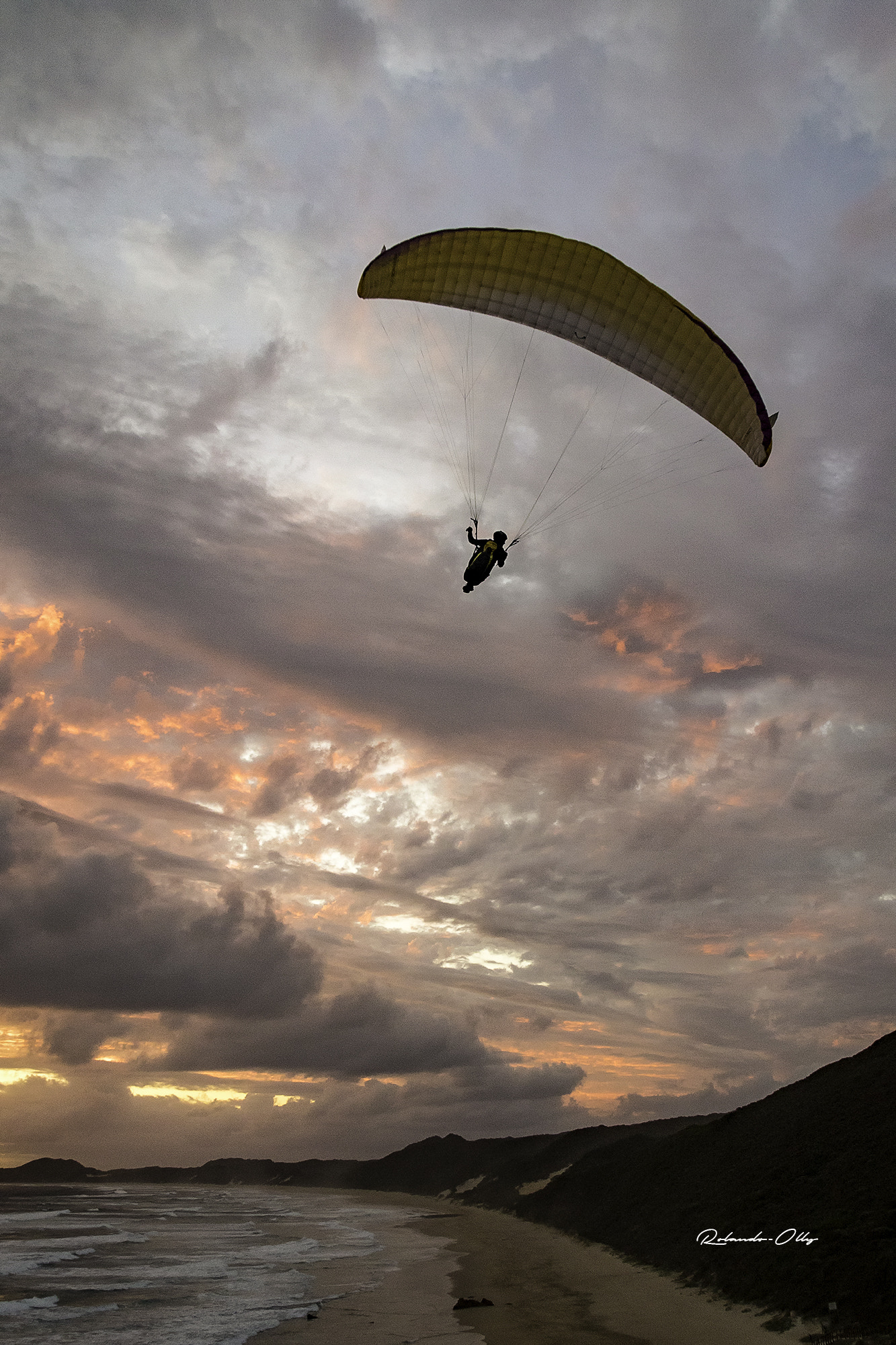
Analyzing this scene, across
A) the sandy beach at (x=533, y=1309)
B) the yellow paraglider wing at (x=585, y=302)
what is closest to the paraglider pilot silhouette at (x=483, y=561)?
the yellow paraglider wing at (x=585, y=302)

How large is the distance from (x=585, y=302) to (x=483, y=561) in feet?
21.6

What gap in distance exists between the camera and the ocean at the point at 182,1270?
75.6 feet

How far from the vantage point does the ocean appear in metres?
23.0

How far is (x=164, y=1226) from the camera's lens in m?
61.8

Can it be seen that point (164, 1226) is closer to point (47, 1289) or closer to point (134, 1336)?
point (47, 1289)

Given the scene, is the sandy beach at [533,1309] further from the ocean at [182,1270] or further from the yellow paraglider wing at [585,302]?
the yellow paraglider wing at [585,302]

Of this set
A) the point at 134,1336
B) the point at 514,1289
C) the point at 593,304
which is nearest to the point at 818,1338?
the point at 514,1289

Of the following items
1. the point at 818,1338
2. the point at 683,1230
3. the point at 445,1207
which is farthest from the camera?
the point at 445,1207

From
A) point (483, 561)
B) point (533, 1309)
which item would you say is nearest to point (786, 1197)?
point (533, 1309)

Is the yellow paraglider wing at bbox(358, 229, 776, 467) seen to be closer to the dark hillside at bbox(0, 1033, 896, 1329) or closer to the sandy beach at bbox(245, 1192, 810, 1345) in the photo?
the dark hillside at bbox(0, 1033, 896, 1329)

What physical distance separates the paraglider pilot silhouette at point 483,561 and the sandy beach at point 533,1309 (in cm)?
1777

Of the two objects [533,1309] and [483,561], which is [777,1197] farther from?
[483,561]

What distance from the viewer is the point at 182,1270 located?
34719 mm

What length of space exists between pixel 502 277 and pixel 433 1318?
27.2 metres
